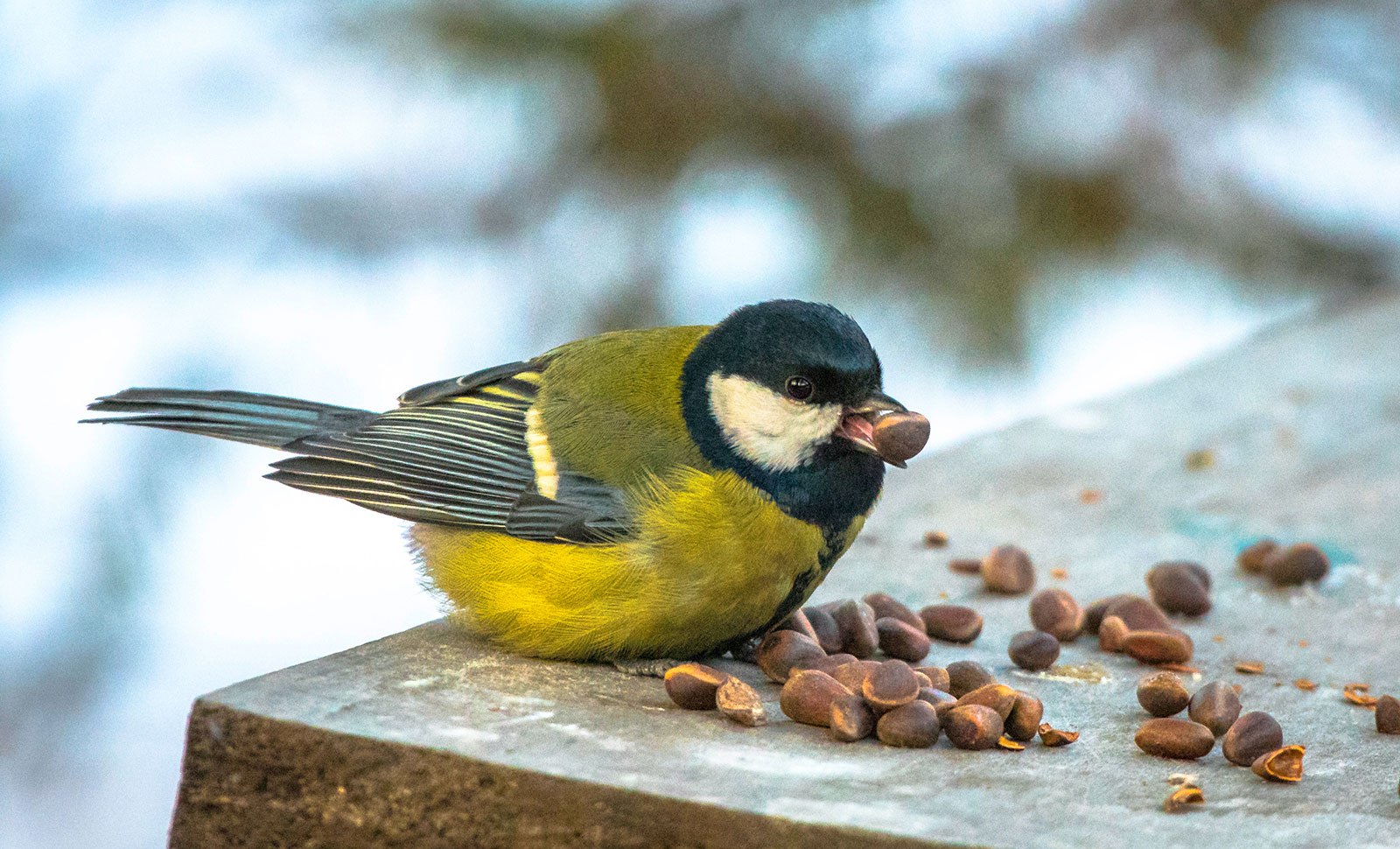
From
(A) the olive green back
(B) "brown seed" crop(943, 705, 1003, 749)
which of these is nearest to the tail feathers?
(A) the olive green back

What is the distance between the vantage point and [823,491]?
1958mm

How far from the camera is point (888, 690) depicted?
1.68m

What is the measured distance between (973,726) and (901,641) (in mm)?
403

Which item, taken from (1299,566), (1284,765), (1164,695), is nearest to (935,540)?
(1299,566)

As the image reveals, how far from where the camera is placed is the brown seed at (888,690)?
66.2 inches

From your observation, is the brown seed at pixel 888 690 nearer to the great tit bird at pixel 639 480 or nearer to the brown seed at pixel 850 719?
the brown seed at pixel 850 719

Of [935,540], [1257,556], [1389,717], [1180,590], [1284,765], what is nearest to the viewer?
[1284,765]

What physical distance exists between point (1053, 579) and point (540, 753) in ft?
4.31

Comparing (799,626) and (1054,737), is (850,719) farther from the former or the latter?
(799,626)

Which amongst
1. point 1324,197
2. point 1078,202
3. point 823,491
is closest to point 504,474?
point 823,491

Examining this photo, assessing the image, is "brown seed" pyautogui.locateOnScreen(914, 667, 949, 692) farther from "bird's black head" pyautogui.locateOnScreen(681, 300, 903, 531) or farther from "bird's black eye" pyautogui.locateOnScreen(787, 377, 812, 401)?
"bird's black eye" pyautogui.locateOnScreen(787, 377, 812, 401)

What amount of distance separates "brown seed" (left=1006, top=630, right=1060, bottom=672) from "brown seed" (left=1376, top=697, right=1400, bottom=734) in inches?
16.6

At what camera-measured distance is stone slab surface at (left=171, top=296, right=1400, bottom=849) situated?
1.41m

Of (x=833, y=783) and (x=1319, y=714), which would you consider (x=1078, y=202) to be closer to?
(x=1319, y=714)
